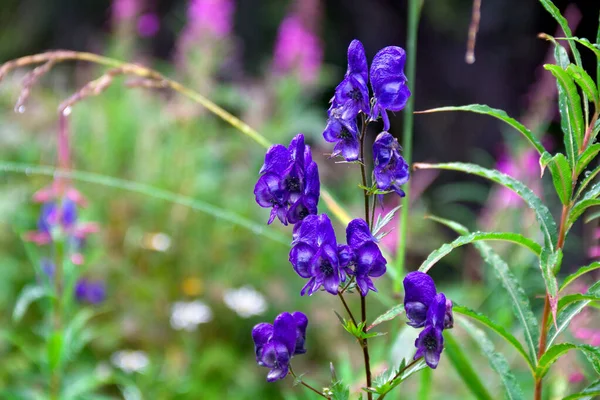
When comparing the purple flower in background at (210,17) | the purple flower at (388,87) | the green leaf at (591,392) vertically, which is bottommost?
the green leaf at (591,392)

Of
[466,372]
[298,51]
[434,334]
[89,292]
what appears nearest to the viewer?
[434,334]

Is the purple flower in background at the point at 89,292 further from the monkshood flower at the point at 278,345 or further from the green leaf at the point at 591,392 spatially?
the green leaf at the point at 591,392

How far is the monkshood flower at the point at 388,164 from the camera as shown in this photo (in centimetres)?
86

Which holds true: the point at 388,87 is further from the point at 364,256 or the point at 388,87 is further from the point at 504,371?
the point at 504,371

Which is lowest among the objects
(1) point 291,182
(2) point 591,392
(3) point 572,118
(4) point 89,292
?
(2) point 591,392

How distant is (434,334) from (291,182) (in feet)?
0.89

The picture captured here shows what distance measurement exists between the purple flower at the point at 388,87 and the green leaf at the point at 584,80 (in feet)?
0.72

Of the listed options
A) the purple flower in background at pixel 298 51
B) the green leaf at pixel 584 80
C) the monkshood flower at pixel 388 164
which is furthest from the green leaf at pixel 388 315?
the purple flower in background at pixel 298 51

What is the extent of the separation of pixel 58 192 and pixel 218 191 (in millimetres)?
2221

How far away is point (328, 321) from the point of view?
3.25 m

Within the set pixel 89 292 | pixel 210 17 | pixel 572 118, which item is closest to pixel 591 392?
pixel 572 118

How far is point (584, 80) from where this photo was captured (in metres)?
0.90

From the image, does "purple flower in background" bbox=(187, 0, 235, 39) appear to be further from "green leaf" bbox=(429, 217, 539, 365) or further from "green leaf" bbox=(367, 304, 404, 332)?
"green leaf" bbox=(367, 304, 404, 332)

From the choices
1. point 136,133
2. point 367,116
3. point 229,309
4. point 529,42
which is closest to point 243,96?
point 136,133
